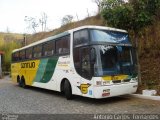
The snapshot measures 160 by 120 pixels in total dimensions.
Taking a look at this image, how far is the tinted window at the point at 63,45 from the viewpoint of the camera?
44.4 ft

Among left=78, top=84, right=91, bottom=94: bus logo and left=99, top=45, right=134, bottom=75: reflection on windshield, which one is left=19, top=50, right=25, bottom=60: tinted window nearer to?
left=78, top=84, right=91, bottom=94: bus logo

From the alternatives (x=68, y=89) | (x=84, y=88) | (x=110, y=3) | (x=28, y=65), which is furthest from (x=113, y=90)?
(x=28, y=65)

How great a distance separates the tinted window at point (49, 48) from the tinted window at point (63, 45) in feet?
2.16

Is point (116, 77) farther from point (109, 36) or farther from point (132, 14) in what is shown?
point (132, 14)

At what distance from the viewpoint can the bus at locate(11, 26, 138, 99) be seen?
37.3 feet

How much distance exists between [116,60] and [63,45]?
320 cm

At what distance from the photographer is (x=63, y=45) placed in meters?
14.1

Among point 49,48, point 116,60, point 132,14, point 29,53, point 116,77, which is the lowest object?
point 116,77

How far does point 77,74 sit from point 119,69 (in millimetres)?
1822

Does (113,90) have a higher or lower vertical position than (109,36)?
lower

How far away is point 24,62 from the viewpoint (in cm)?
2038

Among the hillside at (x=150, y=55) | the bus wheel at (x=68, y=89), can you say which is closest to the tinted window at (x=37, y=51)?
the hillside at (x=150, y=55)

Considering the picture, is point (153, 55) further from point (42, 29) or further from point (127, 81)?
point (42, 29)

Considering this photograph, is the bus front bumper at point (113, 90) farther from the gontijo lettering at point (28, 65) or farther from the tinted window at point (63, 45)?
the gontijo lettering at point (28, 65)
